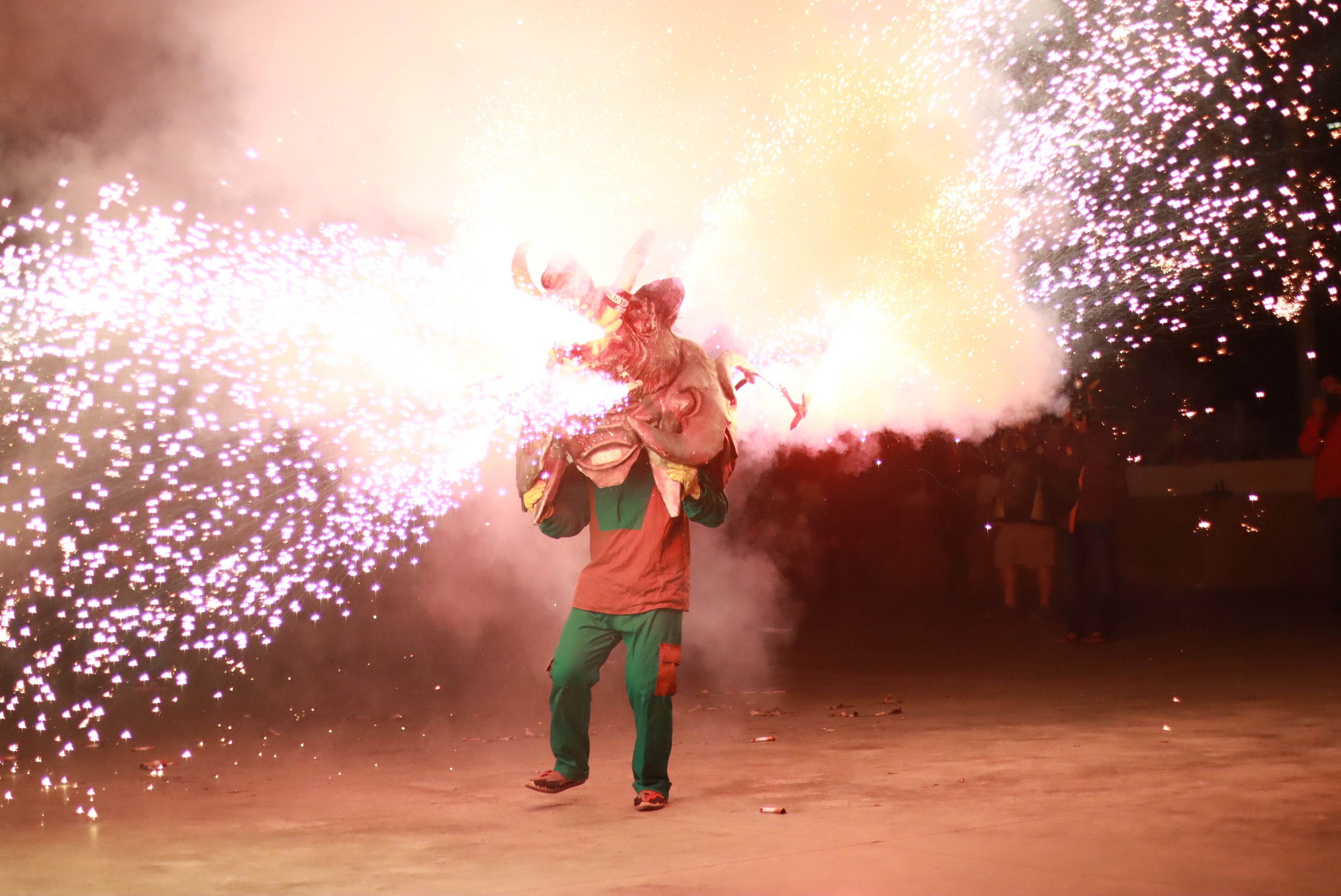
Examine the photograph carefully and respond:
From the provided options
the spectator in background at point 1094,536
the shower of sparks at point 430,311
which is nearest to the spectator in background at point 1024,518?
the spectator in background at point 1094,536

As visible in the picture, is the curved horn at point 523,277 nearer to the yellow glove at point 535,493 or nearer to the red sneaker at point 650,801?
the yellow glove at point 535,493

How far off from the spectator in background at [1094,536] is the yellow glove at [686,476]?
21.2ft

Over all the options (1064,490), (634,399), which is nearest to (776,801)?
(634,399)

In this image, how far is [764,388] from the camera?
956 cm

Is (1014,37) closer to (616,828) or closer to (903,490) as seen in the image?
(616,828)

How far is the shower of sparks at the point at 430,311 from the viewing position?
8.18 metres

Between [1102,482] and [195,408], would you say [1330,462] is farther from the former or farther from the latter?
[195,408]

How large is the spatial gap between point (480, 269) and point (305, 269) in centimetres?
105

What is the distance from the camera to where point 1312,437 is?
39.9 feet

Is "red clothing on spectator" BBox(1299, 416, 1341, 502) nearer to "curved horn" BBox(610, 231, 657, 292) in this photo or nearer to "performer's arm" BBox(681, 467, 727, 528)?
"performer's arm" BBox(681, 467, 727, 528)

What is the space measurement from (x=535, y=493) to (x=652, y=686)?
1.00m

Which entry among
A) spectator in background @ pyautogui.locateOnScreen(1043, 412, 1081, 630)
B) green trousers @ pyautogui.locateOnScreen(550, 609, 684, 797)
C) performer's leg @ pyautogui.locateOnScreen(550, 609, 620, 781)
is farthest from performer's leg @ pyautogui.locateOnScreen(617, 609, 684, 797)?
spectator in background @ pyautogui.locateOnScreen(1043, 412, 1081, 630)

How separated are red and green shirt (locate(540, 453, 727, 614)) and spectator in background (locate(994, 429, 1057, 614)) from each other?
8133mm

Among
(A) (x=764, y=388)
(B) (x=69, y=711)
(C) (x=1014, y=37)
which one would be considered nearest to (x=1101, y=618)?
(A) (x=764, y=388)
